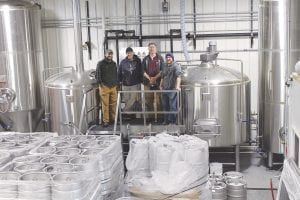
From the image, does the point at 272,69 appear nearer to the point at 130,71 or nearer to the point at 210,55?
the point at 210,55

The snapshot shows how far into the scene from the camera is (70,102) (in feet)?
20.7

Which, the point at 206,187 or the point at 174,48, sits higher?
the point at 174,48

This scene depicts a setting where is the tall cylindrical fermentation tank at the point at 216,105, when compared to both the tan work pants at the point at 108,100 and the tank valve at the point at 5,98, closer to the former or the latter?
the tan work pants at the point at 108,100

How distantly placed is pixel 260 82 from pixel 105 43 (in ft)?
9.44

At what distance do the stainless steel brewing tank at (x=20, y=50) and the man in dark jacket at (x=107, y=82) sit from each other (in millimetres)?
1384

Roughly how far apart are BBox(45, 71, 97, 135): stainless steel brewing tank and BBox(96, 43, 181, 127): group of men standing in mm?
257

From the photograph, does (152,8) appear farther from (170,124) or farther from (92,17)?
(170,124)

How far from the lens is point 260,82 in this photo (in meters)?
6.20

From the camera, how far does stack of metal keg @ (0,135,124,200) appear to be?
2539mm

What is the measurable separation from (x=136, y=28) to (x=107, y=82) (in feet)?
5.22

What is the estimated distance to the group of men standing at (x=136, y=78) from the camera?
20.2ft

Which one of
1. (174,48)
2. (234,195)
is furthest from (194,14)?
(234,195)

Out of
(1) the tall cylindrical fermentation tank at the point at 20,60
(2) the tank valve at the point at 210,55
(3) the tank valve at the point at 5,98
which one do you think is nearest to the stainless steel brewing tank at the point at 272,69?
(2) the tank valve at the point at 210,55

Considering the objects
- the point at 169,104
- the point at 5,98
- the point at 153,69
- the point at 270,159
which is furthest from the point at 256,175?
the point at 5,98
